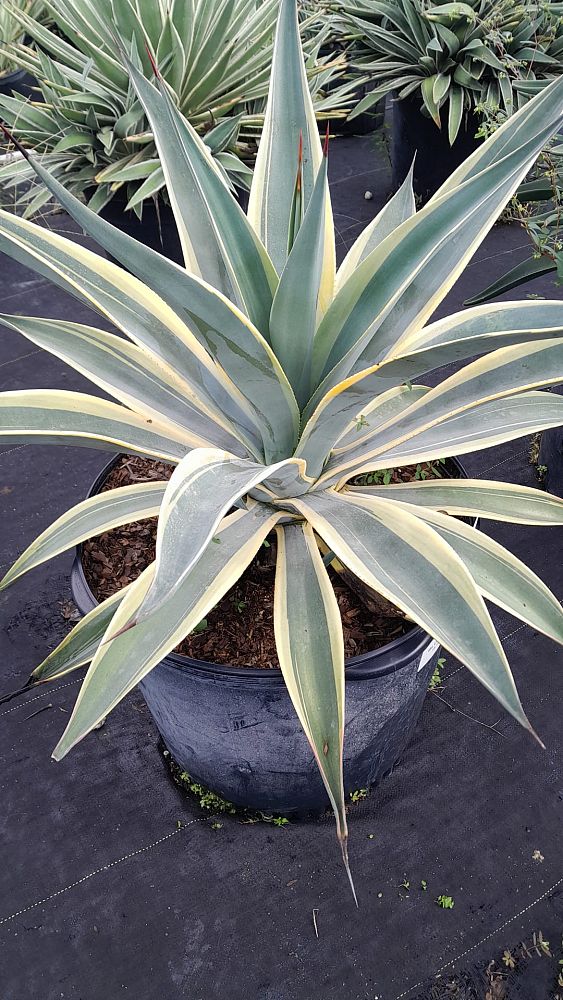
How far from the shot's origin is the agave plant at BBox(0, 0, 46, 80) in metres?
3.13

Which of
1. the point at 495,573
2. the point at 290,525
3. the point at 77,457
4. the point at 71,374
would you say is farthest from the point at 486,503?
the point at 71,374

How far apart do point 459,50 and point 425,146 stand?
317 mm

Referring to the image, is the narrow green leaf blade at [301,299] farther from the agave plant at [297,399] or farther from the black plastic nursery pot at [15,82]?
the black plastic nursery pot at [15,82]

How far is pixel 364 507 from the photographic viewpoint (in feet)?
3.01

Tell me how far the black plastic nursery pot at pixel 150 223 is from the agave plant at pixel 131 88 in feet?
0.28

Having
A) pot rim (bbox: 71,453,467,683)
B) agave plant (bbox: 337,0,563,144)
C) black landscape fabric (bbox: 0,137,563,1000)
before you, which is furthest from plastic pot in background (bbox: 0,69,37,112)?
pot rim (bbox: 71,453,467,683)

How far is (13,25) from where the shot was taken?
330cm

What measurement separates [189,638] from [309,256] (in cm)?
58

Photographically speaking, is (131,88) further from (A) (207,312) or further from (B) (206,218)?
(A) (207,312)

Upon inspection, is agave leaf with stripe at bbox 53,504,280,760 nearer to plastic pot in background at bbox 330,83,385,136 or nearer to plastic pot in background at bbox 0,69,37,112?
plastic pot in background at bbox 330,83,385,136

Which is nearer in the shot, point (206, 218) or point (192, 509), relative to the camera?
point (192, 509)

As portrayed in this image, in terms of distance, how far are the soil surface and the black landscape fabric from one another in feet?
1.49

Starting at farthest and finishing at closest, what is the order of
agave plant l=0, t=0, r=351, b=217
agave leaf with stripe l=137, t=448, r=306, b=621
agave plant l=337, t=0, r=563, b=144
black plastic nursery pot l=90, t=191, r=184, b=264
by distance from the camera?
1. agave plant l=337, t=0, r=563, b=144
2. black plastic nursery pot l=90, t=191, r=184, b=264
3. agave plant l=0, t=0, r=351, b=217
4. agave leaf with stripe l=137, t=448, r=306, b=621

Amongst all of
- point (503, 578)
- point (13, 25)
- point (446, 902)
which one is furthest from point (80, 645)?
point (13, 25)
